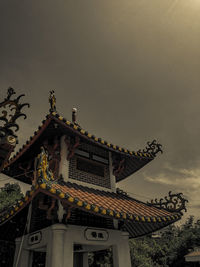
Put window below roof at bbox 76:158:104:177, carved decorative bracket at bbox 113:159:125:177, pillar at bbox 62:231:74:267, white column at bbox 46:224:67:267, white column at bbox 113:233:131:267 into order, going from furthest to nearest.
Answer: carved decorative bracket at bbox 113:159:125:177, window below roof at bbox 76:158:104:177, white column at bbox 113:233:131:267, pillar at bbox 62:231:74:267, white column at bbox 46:224:67:267

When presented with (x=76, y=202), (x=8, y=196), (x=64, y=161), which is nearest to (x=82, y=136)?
(x=64, y=161)

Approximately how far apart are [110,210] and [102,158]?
395cm

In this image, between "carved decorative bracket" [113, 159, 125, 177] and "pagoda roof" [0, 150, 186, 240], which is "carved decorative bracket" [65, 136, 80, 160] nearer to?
"pagoda roof" [0, 150, 186, 240]

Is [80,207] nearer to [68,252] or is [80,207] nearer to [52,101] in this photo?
[68,252]

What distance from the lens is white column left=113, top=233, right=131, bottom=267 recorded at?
24.9 feet

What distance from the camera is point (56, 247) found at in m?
6.18

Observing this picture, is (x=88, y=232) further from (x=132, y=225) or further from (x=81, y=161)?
(x=132, y=225)

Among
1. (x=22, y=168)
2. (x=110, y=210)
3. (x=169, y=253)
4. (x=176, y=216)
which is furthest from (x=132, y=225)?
(x=169, y=253)

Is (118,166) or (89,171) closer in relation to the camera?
(89,171)

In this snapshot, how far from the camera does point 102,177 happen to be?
31.8ft

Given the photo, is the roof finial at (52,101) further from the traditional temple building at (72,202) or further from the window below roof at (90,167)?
the window below roof at (90,167)

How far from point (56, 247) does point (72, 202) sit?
170cm

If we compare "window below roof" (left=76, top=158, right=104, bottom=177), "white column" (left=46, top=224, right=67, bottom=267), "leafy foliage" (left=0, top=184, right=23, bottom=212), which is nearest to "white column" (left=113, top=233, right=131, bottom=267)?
"white column" (left=46, top=224, right=67, bottom=267)

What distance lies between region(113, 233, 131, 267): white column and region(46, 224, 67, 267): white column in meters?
2.46
